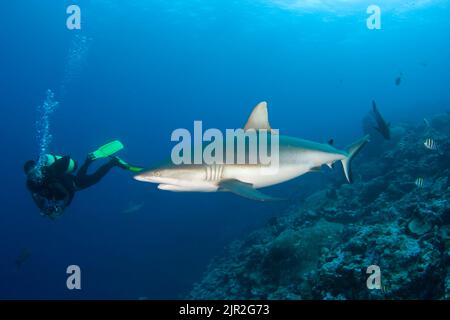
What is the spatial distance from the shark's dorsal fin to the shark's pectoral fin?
1508mm

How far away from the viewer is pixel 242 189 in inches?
186

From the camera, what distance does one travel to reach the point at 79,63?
12369 cm

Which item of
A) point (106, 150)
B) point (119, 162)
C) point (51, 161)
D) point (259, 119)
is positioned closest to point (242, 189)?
point (259, 119)

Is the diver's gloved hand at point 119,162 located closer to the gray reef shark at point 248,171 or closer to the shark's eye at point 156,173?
the gray reef shark at point 248,171

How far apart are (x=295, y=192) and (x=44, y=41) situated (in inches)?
3584

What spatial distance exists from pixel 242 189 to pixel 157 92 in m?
159

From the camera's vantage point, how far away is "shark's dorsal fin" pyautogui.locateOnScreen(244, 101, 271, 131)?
6121mm

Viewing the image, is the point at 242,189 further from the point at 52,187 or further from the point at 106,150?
the point at 106,150

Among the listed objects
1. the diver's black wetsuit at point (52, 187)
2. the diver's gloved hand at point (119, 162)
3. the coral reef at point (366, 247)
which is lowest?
the coral reef at point (366, 247)

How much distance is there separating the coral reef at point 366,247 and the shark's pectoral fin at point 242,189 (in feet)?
6.09

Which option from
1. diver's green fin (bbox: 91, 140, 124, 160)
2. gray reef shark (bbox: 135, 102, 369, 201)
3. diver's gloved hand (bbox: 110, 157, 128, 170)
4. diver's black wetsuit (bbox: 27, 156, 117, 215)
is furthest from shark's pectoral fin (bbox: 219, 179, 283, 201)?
diver's green fin (bbox: 91, 140, 124, 160)

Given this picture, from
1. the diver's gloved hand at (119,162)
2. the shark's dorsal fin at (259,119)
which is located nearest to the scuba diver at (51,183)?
the diver's gloved hand at (119,162)

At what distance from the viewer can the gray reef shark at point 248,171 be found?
494 cm
